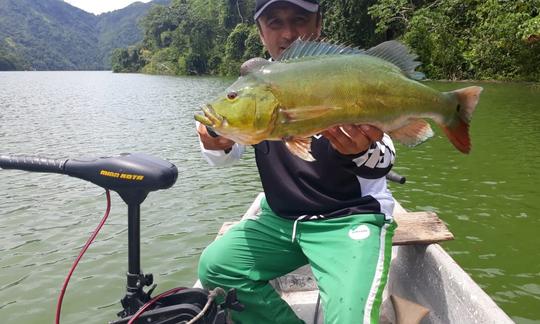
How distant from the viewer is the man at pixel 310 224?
2578 millimetres

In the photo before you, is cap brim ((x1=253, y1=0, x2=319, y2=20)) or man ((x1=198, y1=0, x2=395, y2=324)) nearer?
man ((x1=198, y1=0, x2=395, y2=324))

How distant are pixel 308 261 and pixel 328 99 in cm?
141

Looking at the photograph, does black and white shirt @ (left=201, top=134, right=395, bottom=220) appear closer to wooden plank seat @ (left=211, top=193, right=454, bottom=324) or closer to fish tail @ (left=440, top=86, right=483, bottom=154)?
fish tail @ (left=440, top=86, right=483, bottom=154)

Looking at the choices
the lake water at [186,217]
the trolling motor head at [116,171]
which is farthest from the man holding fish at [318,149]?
the lake water at [186,217]

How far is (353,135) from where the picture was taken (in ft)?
7.64

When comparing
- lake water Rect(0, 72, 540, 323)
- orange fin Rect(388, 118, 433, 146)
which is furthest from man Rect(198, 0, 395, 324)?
lake water Rect(0, 72, 540, 323)

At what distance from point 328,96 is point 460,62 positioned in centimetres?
3257

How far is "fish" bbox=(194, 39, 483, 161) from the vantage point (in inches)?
81.0

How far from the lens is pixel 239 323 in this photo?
3.20 meters

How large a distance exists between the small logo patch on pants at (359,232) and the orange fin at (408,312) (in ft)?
3.01

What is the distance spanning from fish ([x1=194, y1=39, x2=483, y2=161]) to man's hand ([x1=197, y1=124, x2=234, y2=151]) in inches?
24.2

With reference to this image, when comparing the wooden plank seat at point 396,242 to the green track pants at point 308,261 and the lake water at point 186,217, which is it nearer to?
the green track pants at point 308,261

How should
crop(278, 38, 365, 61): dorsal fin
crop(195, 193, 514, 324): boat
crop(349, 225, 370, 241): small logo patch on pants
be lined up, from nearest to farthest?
crop(278, 38, 365, 61): dorsal fin → crop(349, 225, 370, 241): small logo patch on pants → crop(195, 193, 514, 324): boat

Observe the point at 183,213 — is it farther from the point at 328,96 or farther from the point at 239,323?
the point at 328,96
